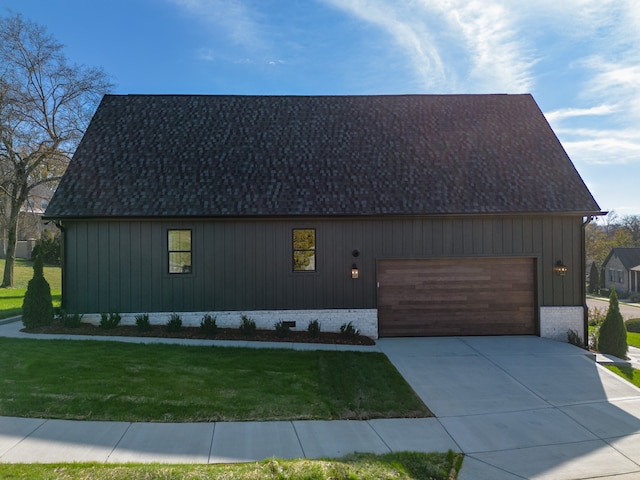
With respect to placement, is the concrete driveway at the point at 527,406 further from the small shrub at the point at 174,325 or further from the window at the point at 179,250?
the window at the point at 179,250

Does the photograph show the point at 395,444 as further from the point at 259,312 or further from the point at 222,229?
the point at 222,229

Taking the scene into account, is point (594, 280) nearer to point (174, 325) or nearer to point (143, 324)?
point (174, 325)

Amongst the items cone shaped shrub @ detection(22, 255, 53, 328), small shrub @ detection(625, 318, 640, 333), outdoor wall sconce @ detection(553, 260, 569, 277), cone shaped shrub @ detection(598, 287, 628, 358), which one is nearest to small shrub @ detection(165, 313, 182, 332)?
cone shaped shrub @ detection(22, 255, 53, 328)

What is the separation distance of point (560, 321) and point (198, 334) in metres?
10.4

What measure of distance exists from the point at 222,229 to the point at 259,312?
2614 millimetres

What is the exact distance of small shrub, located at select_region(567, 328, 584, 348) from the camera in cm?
1177

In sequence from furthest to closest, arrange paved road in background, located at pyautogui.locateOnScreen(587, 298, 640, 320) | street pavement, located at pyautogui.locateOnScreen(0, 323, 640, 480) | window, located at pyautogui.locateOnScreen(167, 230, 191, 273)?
paved road in background, located at pyautogui.locateOnScreen(587, 298, 640, 320) < window, located at pyautogui.locateOnScreen(167, 230, 191, 273) < street pavement, located at pyautogui.locateOnScreen(0, 323, 640, 480)

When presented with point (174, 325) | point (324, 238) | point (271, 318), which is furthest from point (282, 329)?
point (174, 325)

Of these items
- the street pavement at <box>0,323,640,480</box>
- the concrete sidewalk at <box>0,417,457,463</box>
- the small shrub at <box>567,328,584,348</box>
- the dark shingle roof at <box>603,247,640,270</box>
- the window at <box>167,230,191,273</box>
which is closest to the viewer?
the concrete sidewalk at <box>0,417,457,463</box>

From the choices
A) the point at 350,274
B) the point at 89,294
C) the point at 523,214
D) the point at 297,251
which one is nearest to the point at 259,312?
the point at 297,251

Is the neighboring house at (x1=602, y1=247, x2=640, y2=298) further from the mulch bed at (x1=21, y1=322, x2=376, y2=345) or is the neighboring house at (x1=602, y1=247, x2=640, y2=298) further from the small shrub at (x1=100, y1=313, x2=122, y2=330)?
the small shrub at (x1=100, y1=313, x2=122, y2=330)

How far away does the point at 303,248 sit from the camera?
39.8ft

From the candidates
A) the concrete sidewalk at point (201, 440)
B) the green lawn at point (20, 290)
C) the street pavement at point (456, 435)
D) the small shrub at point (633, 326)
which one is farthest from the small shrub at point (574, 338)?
the green lawn at point (20, 290)

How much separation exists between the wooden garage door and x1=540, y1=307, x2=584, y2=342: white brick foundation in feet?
0.99
